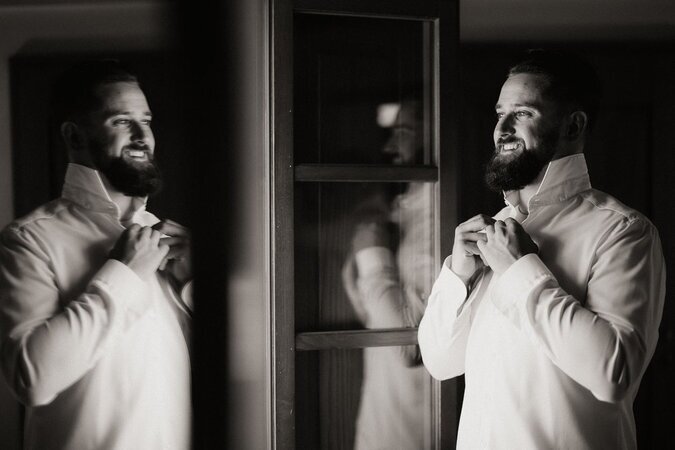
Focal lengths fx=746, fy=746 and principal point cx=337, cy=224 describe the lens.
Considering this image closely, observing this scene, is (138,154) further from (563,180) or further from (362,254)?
(563,180)

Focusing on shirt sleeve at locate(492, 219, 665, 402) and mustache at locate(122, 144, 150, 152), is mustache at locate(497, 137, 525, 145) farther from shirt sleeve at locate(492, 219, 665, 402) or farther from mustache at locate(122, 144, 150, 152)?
mustache at locate(122, 144, 150, 152)

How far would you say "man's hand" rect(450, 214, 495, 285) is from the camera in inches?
59.7

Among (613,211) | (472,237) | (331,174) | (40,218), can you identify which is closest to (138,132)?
(40,218)

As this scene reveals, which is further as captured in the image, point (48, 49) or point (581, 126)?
point (581, 126)

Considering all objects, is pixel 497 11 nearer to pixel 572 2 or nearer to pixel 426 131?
pixel 572 2

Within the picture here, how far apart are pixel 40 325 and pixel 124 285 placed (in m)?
0.16

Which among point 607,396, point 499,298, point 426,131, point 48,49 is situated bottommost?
point 607,396

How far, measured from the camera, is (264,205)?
→ 59.7 inches

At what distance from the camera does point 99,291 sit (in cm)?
140

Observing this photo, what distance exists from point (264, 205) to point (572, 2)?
0.76 metres

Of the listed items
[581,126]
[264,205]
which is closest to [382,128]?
[264,205]

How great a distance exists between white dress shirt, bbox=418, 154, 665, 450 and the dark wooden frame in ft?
0.35

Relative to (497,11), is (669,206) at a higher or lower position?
lower

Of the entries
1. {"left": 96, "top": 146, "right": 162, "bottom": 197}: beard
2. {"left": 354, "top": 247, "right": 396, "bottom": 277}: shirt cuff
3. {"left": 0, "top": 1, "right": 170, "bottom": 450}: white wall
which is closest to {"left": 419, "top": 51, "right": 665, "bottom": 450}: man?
{"left": 354, "top": 247, "right": 396, "bottom": 277}: shirt cuff
